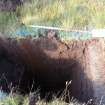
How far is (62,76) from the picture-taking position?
544 centimetres

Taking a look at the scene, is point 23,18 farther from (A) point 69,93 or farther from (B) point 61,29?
(A) point 69,93

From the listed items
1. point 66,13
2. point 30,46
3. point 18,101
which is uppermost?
point 66,13

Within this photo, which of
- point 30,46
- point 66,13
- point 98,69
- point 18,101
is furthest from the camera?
point 66,13

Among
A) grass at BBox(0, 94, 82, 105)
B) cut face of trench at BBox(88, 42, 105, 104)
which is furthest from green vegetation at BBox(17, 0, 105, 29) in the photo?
Result: grass at BBox(0, 94, 82, 105)

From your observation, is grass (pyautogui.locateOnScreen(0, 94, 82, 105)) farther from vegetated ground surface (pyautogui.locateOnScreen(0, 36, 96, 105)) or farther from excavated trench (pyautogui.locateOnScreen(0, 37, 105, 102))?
excavated trench (pyautogui.locateOnScreen(0, 37, 105, 102))

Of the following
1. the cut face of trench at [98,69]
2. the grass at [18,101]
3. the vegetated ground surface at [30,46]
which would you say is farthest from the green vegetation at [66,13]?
the grass at [18,101]

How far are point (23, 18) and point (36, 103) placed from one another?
1.76m

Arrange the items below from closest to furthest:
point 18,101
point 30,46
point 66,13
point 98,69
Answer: point 18,101, point 98,69, point 30,46, point 66,13

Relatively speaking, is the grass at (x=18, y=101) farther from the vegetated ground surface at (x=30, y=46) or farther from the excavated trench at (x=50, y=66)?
the excavated trench at (x=50, y=66)

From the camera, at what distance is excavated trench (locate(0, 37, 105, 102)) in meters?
4.97

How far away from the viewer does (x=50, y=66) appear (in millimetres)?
5375

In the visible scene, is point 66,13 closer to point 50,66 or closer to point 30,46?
point 30,46

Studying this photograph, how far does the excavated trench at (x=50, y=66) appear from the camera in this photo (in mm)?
4969

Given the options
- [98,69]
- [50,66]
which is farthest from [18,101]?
[98,69]
